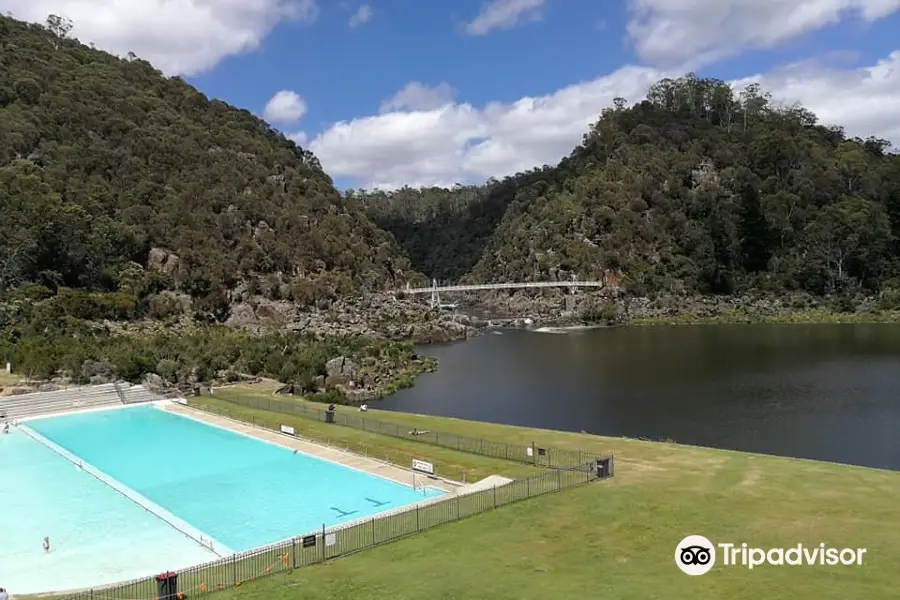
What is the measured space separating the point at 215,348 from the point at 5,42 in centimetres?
10165

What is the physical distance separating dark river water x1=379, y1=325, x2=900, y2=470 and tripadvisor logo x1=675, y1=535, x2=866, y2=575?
68.5 feet

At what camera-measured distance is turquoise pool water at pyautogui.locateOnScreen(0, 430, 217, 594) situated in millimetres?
19172

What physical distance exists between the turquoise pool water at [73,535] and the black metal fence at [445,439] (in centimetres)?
1180

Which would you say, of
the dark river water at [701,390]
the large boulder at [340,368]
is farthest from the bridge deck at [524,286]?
the large boulder at [340,368]

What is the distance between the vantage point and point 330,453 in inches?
1203

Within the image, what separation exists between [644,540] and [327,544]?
8.12m

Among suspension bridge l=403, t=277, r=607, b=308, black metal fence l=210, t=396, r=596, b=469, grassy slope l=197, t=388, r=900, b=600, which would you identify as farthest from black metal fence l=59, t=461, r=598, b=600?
suspension bridge l=403, t=277, r=607, b=308

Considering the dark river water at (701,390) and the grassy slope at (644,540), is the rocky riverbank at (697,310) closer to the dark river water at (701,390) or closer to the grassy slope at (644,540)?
the dark river water at (701,390)

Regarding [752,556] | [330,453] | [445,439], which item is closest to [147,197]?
[330,453]

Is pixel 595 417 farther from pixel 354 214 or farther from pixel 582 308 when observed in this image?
pixel 354 214

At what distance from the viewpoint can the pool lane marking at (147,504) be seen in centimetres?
2133

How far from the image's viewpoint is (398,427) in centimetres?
3419

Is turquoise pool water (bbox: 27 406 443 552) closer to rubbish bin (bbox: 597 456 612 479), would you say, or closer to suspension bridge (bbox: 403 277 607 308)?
rubbish bin (bbox: 597 456 612 479)

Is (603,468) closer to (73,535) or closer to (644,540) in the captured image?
(644,540)
